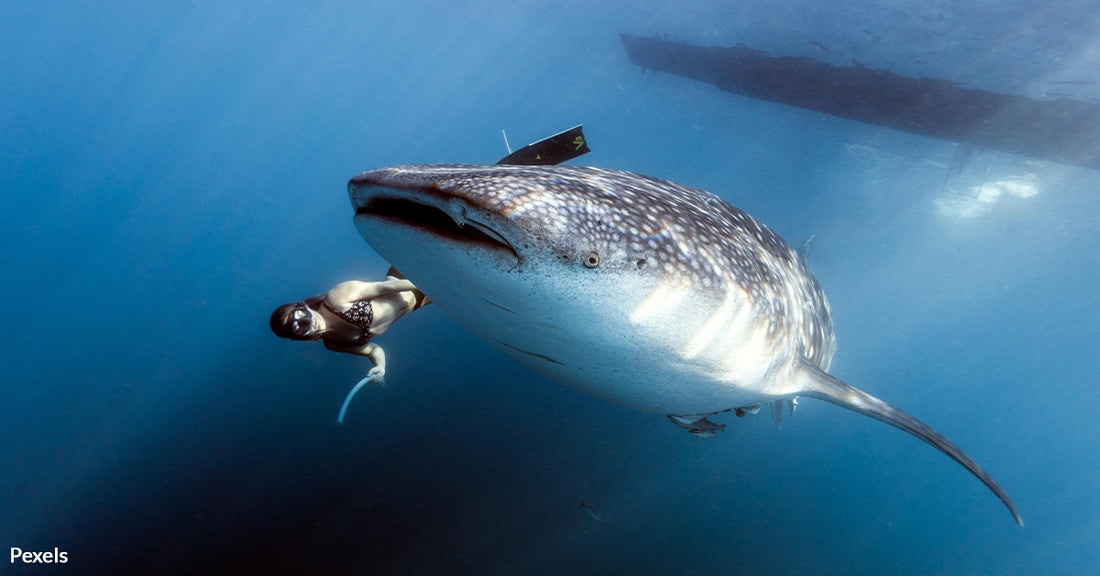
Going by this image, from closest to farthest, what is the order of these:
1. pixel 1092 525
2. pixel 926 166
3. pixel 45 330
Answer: pixel 45 330 → pixel 926 166 → pixel 1092 525

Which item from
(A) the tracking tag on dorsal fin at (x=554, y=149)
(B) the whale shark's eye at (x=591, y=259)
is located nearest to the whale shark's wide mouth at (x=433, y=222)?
(B) the whale shark's eye at (x=591, y=259)

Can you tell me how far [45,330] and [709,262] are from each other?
66.9ft

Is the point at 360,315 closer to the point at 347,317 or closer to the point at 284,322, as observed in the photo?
the point at 347,317

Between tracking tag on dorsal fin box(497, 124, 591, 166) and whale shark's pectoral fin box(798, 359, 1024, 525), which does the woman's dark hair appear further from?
whale shark's pectoral fin box(798, 359, 1024, 525)

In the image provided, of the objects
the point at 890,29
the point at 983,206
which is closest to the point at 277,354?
the point at 890,29

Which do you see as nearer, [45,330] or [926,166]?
[45,330]

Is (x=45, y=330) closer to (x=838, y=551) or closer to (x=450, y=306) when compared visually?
(x=450, y=306)

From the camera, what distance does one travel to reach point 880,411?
96.5 inches

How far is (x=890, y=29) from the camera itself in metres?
10.8

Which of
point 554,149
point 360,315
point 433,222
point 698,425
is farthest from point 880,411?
point 360,315

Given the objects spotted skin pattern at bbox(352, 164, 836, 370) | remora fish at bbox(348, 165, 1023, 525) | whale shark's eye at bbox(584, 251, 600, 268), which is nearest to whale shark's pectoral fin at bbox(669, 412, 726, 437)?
remora fish at bbox(348, 165, 1023, 525)

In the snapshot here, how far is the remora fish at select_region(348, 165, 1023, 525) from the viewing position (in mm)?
1073

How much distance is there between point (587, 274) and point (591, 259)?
48mm

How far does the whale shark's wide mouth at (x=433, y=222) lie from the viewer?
3.50 ft
